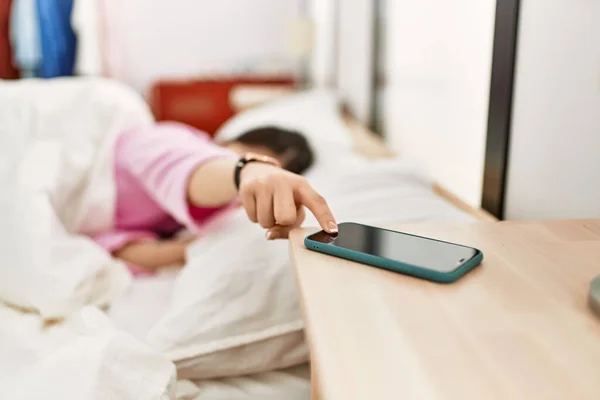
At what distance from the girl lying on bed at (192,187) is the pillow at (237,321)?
0.11 meters

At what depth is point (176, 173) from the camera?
1.00 meters

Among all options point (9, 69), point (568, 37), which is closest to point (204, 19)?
point (9, 69)

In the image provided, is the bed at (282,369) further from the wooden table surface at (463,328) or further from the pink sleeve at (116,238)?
the wooden table surface at (463,328)

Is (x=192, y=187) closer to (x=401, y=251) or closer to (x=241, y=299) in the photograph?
(x=241, y=299)

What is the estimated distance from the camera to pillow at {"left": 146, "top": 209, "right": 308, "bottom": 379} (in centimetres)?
71

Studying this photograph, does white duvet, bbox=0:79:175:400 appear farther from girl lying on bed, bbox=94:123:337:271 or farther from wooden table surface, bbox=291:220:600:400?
wooden table surface, bbox=291:220:600:400

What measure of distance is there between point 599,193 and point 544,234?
18 centimetres

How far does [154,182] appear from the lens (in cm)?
106

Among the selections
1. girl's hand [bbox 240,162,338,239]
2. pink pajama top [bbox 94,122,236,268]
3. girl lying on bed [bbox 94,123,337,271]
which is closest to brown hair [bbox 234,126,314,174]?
girl lying on bed [bbox 94,123,337,271]

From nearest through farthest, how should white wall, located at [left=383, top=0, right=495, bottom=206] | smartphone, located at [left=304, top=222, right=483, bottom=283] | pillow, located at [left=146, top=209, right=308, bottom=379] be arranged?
smartphone, located at [left=304, top=222, right=483, bottom=283]
pillow, located at [left=146, top=209, right=308, bottom=379]
white wall, located at [left=383, top=0, right=495, bottom=206]

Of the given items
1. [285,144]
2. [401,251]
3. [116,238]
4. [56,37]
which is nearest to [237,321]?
[401,251]

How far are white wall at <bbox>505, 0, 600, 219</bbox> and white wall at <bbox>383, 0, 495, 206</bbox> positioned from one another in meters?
0.14

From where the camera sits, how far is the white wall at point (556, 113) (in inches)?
28.9

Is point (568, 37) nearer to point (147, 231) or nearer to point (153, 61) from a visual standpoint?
point (147, 231)
